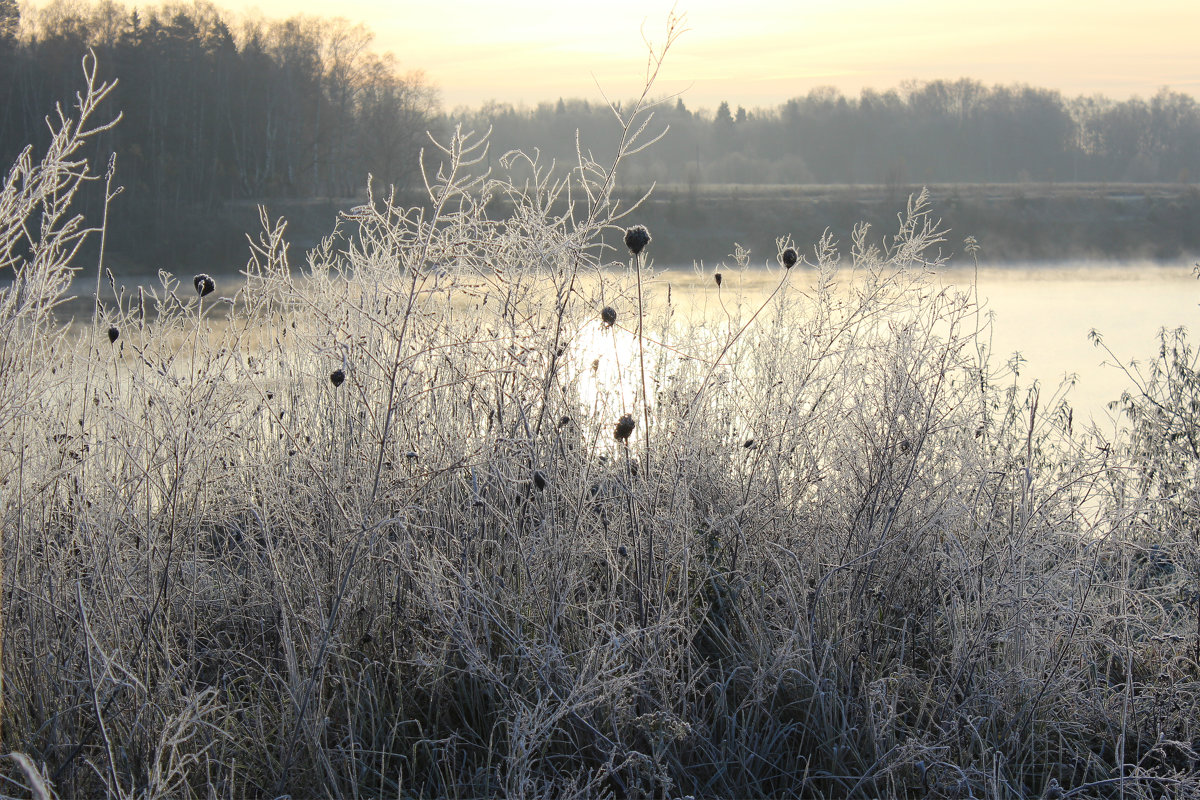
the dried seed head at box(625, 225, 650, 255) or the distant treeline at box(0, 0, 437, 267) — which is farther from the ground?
the distant treeline at box(0, 0, 437, 267)

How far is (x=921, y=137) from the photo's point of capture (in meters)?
49.9

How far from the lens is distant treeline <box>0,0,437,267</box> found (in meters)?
21.7

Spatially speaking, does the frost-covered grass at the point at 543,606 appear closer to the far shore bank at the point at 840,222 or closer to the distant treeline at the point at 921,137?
the far shore bank at the point at 840,222

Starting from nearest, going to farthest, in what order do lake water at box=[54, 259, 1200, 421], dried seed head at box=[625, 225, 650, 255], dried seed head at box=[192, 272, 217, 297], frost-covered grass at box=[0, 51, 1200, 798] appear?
dried seed head at box=[625, 225, 650, 255] < frost-covered grass at box=[0, 51, 1200, 798] < dried seed head at box=[192, 272, 217, 297] < lake water at box=[54, 259, 1200, 421]

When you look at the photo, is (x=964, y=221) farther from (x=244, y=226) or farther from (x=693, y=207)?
(x=244, y=226)

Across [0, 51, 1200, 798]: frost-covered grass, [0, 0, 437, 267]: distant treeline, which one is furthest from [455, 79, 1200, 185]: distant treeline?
[0, 51, 1200, 798]: frost-covered grass

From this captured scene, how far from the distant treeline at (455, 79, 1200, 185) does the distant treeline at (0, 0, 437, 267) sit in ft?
37.6

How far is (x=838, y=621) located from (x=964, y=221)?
26189mm

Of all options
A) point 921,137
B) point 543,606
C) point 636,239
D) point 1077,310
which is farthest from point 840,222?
point 921,137

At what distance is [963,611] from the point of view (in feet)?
7.53

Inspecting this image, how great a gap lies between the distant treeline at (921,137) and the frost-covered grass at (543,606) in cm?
3817

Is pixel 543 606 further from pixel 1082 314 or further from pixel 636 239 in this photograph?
pixel 1082 314

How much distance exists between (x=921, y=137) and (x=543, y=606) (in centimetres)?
5332

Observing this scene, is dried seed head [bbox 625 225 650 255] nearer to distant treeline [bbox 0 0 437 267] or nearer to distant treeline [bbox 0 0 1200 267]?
distant treeline [bbox 0 0 1200 267]
